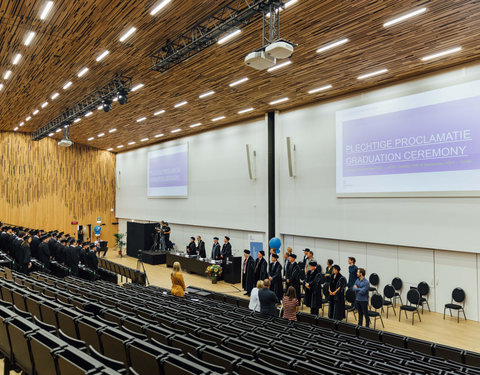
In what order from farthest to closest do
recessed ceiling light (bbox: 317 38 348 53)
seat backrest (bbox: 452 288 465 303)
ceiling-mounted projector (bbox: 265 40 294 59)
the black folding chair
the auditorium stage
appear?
seat backrest (bbox: 452 288 465 303)
the black folding chair
recessed ceiling light (bbox: 317 38 348 53)
the auditorium stage
ceiling-mounted projector (bbox: 265 40 294 59)

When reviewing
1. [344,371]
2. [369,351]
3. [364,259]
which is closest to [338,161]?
[364,259]

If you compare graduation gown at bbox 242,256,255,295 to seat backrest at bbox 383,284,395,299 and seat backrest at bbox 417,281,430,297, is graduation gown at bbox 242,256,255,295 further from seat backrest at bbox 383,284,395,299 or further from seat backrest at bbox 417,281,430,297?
seat backrest at bbox 417,281,430,297

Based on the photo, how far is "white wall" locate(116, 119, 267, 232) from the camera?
14602mm

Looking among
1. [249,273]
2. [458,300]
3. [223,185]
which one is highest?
[223,185]

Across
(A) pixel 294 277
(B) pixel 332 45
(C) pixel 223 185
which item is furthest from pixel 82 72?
(A) pixel 294 277

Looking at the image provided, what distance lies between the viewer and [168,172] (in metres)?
19.6

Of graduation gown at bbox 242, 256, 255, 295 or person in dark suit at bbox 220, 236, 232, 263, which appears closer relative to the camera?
graduation gown at bbox 242, 256, 255, 295

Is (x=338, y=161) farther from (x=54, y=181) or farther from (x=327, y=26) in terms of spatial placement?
(x=54, y=181)

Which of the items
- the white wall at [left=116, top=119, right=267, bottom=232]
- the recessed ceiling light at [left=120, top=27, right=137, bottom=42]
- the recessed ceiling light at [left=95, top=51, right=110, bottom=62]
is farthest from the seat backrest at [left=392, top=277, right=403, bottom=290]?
the recessed ceiling light at [left=95, top=51, right=110, bottom=62]

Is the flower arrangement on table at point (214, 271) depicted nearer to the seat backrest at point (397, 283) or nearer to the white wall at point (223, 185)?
the white wall at point (223, 185)

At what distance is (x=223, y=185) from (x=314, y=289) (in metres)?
8.35

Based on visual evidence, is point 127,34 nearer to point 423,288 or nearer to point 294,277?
point 294,277

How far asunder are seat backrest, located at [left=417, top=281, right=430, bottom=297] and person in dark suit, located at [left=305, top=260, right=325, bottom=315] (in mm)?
2848

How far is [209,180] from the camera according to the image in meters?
17.0
